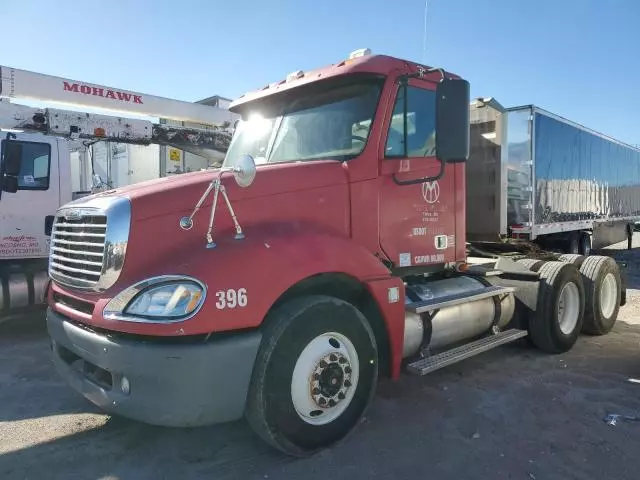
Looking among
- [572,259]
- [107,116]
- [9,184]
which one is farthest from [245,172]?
[107,116]

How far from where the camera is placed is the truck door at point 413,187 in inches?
166

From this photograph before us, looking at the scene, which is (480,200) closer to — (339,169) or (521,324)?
(521,324)

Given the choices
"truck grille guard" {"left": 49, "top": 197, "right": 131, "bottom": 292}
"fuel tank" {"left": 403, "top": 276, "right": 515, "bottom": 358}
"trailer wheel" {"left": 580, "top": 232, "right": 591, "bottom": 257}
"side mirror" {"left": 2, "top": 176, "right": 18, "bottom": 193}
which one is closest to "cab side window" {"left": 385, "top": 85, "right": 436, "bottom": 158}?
"fuel tank" {"left": 403, "top": 276, "right": 515, "bottom": 358}

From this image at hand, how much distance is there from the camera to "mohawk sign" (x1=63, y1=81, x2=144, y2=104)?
336 inches

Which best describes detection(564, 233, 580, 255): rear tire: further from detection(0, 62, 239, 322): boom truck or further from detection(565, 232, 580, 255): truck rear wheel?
detection(0, 62, 239, 322): boom truck

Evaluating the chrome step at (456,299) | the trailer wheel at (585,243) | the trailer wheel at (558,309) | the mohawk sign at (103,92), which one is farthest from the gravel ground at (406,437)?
the trailer wheel at (585,243)

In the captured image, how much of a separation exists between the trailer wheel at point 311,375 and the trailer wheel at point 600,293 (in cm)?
430

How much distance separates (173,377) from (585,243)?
482 inches

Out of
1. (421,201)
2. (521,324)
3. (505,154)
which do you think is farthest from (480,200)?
(421,201)

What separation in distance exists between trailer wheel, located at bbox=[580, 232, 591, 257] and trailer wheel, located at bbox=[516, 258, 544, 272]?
22.9 ft

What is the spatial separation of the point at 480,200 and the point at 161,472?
→ 5.33 meters

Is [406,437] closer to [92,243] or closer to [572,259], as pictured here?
[92,243]

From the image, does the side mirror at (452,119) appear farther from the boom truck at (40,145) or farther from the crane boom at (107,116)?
the boom truck at (40,145)

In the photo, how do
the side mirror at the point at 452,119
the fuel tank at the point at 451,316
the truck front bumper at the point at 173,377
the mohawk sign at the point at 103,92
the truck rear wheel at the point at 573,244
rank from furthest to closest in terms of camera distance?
the truck rear wheel at the point at 573,244 < the mohawk sign at the point at 103,92 < the fuel tank at the point at 451,316 < the side mirror at the point at 452,119 < the truck front bumper at the point at 173,377
